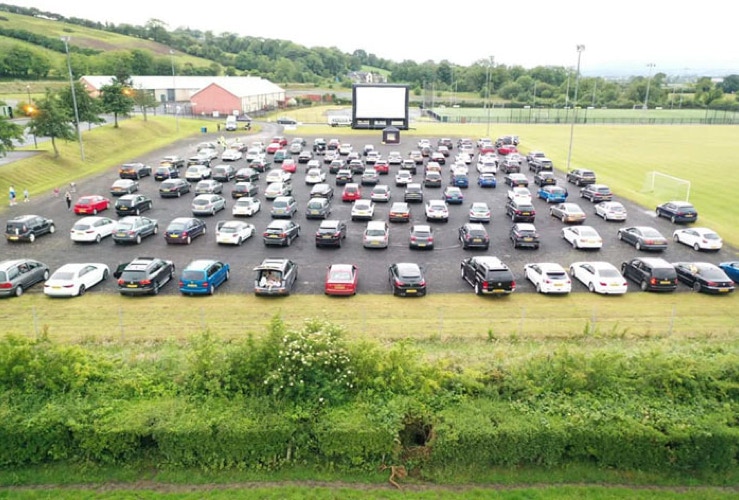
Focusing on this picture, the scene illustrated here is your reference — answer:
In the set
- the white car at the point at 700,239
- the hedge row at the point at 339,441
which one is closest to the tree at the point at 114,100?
the white car at the point at 700,239

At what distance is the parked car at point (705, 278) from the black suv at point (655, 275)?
0.89 metres

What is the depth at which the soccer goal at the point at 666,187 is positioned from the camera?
44938 millimetres

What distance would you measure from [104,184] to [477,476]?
4442cm

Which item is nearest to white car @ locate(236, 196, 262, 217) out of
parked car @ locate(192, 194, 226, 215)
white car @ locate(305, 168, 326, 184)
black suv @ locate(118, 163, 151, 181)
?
parked car @ locate(192, 194, 226, 215)

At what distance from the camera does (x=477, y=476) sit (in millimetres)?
12656

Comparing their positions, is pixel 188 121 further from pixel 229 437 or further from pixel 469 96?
pixel 469 96

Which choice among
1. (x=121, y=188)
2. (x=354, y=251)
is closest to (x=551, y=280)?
(x=354, y=251)

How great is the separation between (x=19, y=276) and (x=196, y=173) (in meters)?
26.8

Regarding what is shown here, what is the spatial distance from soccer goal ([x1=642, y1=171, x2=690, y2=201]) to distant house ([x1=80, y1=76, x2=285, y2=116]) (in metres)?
78.0

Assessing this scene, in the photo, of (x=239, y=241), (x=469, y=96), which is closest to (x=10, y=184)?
(x=239, y=241)

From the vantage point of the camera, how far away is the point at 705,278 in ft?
83.5

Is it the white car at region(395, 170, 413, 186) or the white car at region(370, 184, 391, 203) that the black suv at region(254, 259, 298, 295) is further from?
the white car at region(395, 170, 413, 186)

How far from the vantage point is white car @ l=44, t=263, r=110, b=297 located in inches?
948

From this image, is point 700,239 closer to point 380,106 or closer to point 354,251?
point 354,251
